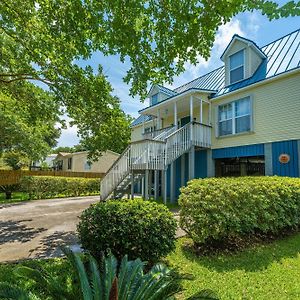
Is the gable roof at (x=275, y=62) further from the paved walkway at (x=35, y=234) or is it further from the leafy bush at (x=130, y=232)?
the leafy bush at (x=130, y=232)

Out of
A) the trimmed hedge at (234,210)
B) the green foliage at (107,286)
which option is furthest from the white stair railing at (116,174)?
the green foliage at (107,286)

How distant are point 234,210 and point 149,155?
572 cm

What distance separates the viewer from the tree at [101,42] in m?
5.12

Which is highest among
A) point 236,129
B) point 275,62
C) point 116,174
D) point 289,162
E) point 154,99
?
point 154,99

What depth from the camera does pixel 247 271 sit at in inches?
186

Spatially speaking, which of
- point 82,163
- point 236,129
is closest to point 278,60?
point 236,129

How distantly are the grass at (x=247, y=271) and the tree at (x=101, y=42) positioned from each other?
12.8ft

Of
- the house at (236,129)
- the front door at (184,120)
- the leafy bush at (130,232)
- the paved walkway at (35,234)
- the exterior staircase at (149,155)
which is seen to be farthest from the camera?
the front door at (184,120)

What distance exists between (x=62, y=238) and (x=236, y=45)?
12278 millimetres

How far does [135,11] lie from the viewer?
17.7 ft

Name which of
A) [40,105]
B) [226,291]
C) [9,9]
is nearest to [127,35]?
[9,9]

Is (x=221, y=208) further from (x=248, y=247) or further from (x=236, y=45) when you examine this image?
(x=236, y=45)

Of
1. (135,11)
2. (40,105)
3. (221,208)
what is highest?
(135,11)

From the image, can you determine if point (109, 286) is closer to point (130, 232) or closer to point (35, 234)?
point (130, 232)
